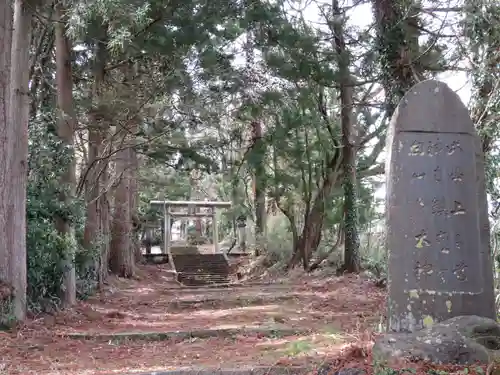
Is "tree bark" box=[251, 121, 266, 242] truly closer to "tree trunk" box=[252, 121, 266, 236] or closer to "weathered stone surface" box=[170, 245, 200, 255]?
"tree trunk" box=[252, 121, 266, 236]

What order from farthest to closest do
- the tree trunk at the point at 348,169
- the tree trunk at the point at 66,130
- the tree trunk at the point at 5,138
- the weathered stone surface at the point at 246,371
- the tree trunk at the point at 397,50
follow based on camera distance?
the tree trunk at the point at 348,169, the tree trunk at the point at 397,50, the tree trunk at the point at 66,130, the tree trunk at the point at 5,138, the weathered stone surface at the point at 246,371

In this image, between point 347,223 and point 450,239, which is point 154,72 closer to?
point 347,223

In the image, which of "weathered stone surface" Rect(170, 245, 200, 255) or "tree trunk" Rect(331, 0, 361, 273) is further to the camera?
"weathered stone surface" Rect(170, 245, 200, 255)

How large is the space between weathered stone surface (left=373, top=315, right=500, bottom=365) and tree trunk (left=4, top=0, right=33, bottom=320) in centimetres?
524

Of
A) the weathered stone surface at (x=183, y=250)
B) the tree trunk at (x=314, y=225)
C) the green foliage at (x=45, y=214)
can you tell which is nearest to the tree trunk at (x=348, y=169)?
the tree trunk at (x=314, y=225)

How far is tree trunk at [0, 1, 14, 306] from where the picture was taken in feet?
24.0

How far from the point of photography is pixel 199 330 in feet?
23.8

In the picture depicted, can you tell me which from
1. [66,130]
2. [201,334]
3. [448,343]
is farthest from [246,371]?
[66,130]

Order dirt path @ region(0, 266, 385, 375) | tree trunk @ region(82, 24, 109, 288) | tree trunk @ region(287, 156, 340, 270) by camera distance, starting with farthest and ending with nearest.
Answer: tree trunk @ region(287, 156, 340, 270)
tree trunk @ region(82, 24, 109, 288)
dirt path @ region(0, 266, 385, 375)

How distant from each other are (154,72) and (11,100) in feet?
11.0

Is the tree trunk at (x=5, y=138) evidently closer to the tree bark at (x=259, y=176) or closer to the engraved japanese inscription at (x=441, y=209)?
the engraved japanese inscription at (x=441, y=209)

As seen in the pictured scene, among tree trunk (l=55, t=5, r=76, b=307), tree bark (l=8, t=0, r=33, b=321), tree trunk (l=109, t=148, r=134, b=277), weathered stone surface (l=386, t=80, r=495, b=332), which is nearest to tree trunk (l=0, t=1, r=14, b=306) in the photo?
tree bark (l=8, t=0, r=33, b=321)

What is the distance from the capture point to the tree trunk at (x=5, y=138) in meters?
7.32

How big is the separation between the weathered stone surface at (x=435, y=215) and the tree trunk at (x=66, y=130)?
20.5 feet
